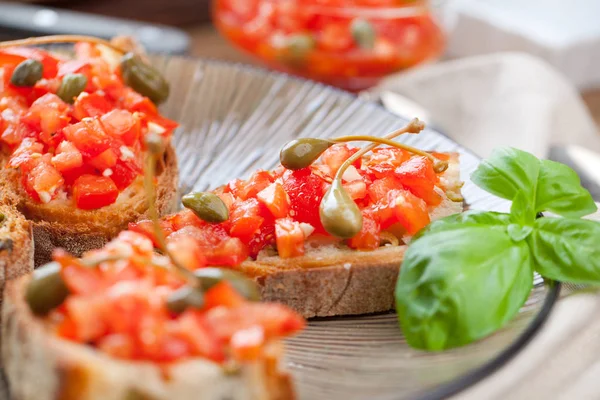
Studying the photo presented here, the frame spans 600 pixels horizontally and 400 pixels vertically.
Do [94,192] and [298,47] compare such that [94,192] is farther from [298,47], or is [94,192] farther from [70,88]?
[298,47]

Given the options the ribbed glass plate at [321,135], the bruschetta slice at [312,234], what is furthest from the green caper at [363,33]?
the bruschetta slice at [312,234]

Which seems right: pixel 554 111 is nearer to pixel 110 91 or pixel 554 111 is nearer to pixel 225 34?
pixel 225 34

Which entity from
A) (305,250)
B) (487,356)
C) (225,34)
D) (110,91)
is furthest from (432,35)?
(487,356)

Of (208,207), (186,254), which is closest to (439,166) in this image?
(208,207)

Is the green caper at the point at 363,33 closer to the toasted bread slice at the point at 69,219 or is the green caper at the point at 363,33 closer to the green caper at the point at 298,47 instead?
the green caper at the point at 298,47

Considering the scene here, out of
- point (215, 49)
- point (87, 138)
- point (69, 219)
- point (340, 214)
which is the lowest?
point (215, 49)

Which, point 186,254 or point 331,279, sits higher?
point 186,254

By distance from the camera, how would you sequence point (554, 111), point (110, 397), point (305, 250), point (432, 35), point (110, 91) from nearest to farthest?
point (110, 397), point (305, 250), point (110, 91), point (554, 111), point (432, 35)
